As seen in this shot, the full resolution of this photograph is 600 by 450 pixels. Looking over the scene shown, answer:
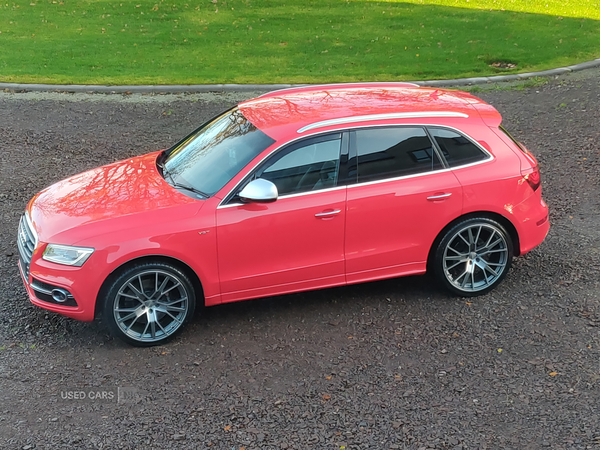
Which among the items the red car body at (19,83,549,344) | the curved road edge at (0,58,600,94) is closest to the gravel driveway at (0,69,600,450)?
the red car body at (19,83,549,344)

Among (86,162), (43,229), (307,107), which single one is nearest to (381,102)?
(307,107)

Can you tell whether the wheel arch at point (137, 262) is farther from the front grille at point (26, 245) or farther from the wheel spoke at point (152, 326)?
the front grille at point (26, 245)

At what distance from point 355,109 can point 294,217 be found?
124 centimetres

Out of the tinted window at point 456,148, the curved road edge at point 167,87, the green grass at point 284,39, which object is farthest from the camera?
the green grass at point 284,39

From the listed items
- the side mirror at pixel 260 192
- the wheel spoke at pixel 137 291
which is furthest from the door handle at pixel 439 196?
the wheel spoke at pixel 137 291

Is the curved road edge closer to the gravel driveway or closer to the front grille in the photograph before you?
the gravel driveway

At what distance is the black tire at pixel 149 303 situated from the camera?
Result: 5.08 meters

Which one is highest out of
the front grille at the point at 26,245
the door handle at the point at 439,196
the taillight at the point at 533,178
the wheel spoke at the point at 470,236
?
the taillight at the point at 533,178

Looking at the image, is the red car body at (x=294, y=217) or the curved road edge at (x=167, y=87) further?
the curved road edge at (x=167, y=87)

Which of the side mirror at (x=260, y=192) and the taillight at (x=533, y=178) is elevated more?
the side mirror at (x=260, y=192)

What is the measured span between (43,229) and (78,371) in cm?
122

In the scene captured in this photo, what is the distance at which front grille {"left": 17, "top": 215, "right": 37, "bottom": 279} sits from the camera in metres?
5.27

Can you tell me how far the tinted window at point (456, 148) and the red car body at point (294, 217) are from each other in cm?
6

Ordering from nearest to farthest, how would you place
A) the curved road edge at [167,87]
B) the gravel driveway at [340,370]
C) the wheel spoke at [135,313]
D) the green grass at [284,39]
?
1. the gravel driveway at [340,370]
2. the wheel spoke at [135,313]
3. the curved road edge at [167,87]
4. the green grass at [284,39]
